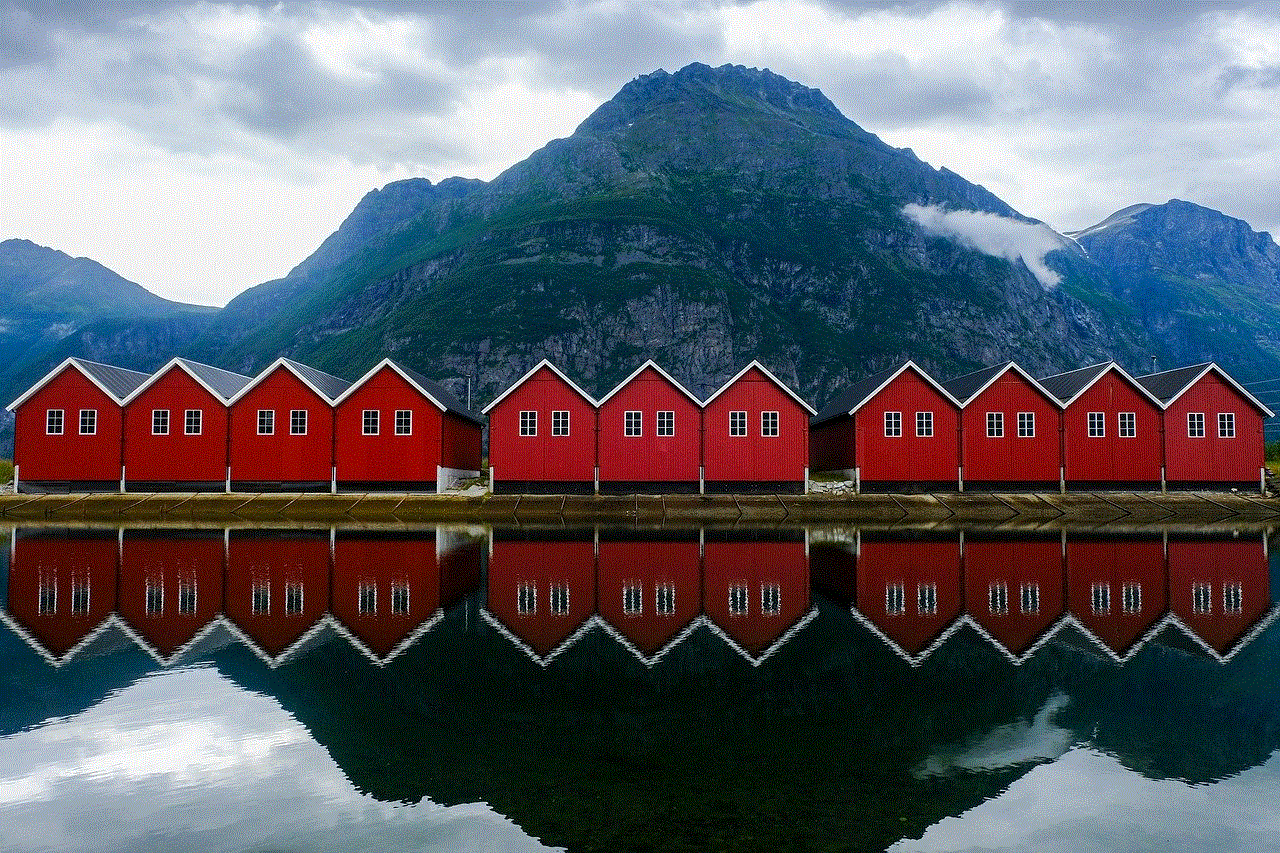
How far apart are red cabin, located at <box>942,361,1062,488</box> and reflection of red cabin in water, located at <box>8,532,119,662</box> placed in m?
44.3

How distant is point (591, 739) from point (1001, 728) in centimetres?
537

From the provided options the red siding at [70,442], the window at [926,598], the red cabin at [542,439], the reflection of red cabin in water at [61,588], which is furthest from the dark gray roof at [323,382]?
the window at [926,598]

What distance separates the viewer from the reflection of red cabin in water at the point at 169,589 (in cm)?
1672

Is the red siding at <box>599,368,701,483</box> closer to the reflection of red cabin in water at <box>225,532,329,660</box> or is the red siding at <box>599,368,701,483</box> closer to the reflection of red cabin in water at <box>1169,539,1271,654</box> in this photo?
the reflection of red cabin in water at <box>225,532,329,660</box>

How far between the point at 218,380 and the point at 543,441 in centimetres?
2039

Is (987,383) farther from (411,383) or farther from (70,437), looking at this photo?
(70,437)

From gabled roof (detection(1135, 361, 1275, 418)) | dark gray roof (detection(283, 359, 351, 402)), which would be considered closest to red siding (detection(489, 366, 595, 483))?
dark gray roof (detection(283, 359, 351, 402))

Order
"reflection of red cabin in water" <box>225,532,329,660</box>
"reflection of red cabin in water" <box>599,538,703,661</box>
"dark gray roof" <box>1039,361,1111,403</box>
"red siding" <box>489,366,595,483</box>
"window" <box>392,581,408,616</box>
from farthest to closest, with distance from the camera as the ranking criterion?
"dark gray roof" <box>1039,361,1111,403</box>
"red siding" <box>489,366,595,483</box>
"window" <box>392,581,408,616</box>
"reflection of red cabin in water" <box>599,538,703,661</box>
"reflection of red cabin in water" <box>225,532,329,660</box>

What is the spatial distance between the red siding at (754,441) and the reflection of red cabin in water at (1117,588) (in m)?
20.1

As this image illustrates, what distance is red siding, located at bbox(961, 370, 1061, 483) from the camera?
172ft

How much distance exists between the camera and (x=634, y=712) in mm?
11773

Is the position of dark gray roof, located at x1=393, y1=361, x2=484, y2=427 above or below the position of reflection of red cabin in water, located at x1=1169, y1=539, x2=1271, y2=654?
above

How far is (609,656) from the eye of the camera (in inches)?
588

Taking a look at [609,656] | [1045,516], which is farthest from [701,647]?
[1045,516]
